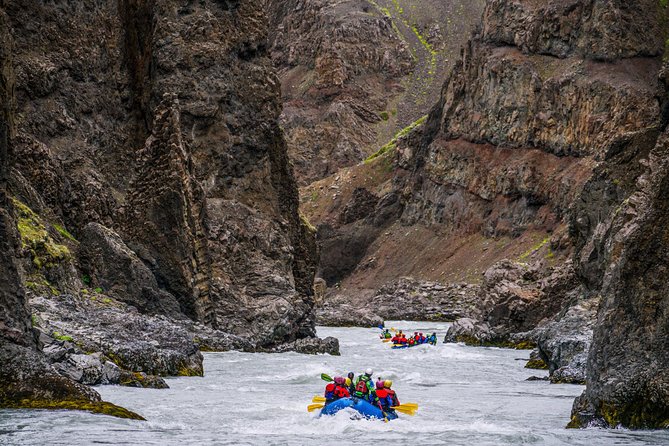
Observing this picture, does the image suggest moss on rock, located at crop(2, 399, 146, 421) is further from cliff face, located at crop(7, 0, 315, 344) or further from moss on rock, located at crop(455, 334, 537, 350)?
moss on rock, located at crop(455, 334, 537, 350)

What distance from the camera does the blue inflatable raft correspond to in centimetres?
2178

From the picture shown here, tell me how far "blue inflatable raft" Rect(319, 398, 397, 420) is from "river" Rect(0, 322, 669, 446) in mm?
265

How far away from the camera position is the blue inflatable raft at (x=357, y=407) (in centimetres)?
2178

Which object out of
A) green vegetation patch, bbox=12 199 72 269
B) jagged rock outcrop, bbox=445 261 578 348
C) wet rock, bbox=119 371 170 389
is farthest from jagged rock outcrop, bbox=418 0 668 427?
wet rock, bbox=119 371 170 389

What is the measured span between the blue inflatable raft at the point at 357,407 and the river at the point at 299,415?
26cm

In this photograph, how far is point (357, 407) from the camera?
71.9ft

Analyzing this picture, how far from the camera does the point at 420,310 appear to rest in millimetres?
103562

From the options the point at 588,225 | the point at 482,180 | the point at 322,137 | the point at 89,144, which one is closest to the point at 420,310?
the point at 482,180

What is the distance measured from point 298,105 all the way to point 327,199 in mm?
35435

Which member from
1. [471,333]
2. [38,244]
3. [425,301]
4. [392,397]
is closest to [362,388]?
[392,397]

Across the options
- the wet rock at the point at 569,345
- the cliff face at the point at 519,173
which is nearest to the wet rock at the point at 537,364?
the wet rock at the point at 569,345

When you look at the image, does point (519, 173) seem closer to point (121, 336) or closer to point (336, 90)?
point (336, 90)

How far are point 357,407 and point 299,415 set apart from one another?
1.99m

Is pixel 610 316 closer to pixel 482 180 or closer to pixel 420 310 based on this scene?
pixel 420 310
